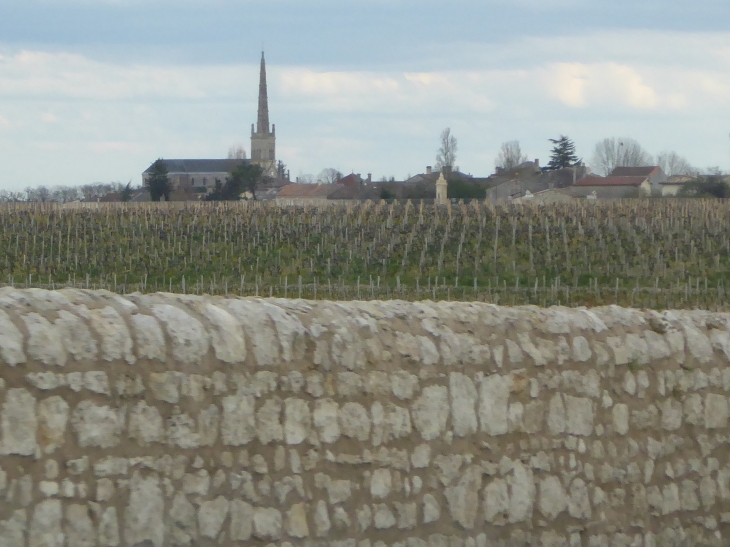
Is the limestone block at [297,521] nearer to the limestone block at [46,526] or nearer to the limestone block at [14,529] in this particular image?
the limestone block at [46,526]

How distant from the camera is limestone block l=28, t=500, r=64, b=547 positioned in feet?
13.3

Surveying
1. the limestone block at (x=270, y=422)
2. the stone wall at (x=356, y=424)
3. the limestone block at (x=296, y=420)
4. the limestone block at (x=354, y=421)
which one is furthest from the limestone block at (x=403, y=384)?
the limestone block at (x=270, y=422)

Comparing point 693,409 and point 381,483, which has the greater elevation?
point 693,409

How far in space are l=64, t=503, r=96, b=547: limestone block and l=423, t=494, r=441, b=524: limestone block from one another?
1.76m

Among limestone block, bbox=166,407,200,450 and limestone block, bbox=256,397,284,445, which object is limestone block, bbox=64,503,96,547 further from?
limestone block, bbox=256,397,284,445

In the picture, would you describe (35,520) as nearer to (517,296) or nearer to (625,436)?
(625,436)

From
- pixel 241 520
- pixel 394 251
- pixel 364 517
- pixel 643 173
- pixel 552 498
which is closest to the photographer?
pixel 241 520

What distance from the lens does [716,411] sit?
6.29 m

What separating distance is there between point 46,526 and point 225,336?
1.14m

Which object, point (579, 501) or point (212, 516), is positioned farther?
point (579, 501)

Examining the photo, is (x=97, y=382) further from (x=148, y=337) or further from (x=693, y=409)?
(x=693, y=409)

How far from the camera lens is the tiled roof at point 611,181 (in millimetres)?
72475

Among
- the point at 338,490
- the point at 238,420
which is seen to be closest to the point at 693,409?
the point at 338,490

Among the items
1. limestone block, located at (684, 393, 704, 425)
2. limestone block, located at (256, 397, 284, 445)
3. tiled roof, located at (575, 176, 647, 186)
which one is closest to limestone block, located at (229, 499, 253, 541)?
limestone block, located at (256, 397, 284, 445)
